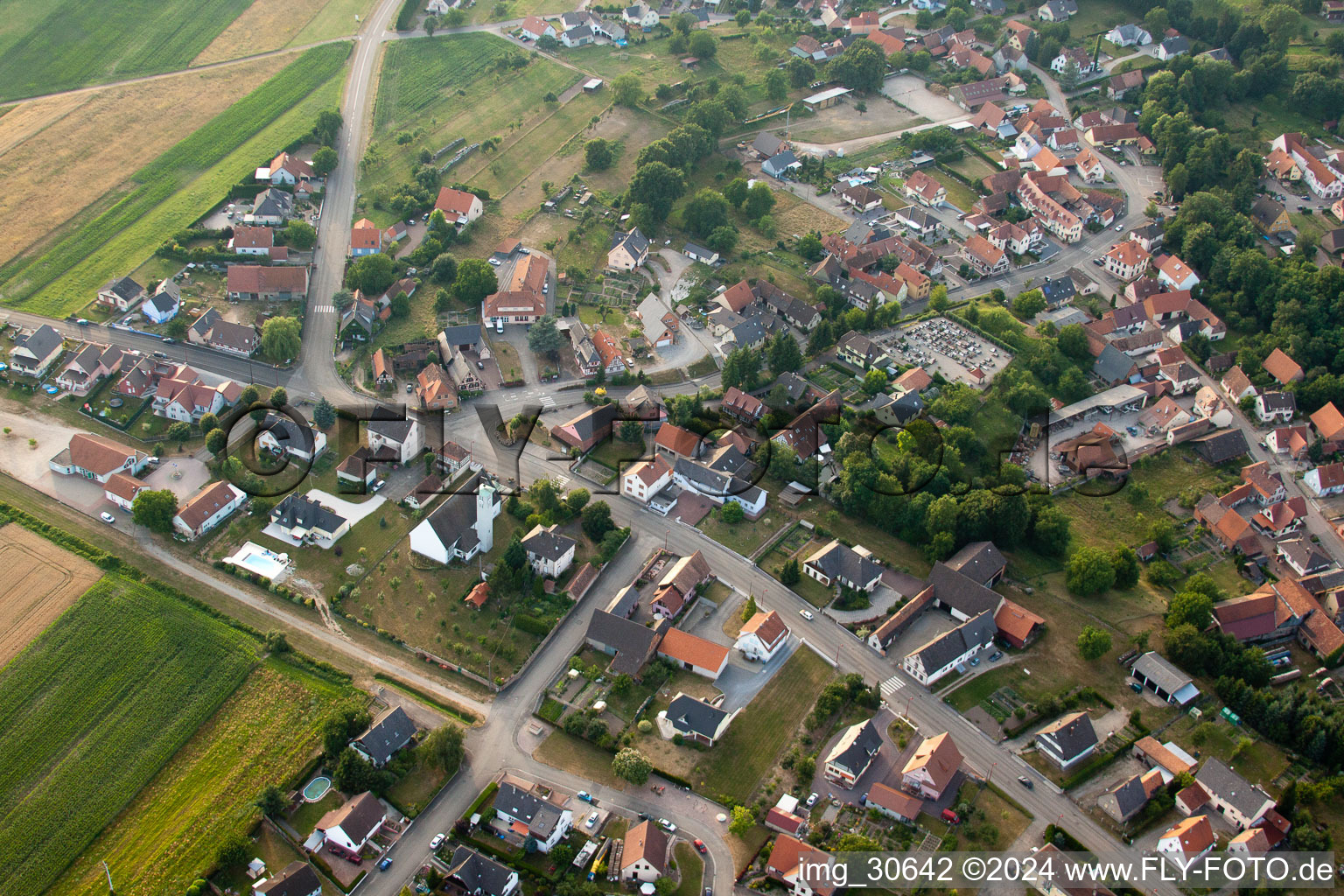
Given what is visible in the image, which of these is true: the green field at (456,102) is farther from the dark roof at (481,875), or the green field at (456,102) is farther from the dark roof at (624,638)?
the dark roof at (481,875)

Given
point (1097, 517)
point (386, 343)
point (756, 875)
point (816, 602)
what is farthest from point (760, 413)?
point (756, 875)

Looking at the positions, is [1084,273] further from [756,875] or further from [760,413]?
[756,875]

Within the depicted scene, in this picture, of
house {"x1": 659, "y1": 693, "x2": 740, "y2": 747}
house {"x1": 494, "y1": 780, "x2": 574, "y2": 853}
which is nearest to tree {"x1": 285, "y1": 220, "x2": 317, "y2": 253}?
house {"x1": 659, "y1": 693, "x2": 740, "y2": 747}

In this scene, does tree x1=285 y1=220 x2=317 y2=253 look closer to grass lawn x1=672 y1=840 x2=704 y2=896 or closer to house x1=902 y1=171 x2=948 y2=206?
house x1=902 y1=171 x2=948 y2=206

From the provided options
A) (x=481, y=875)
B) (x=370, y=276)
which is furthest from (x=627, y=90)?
(x=481, y=875)

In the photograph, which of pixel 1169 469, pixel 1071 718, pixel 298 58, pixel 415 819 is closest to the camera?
pixel 415 819
